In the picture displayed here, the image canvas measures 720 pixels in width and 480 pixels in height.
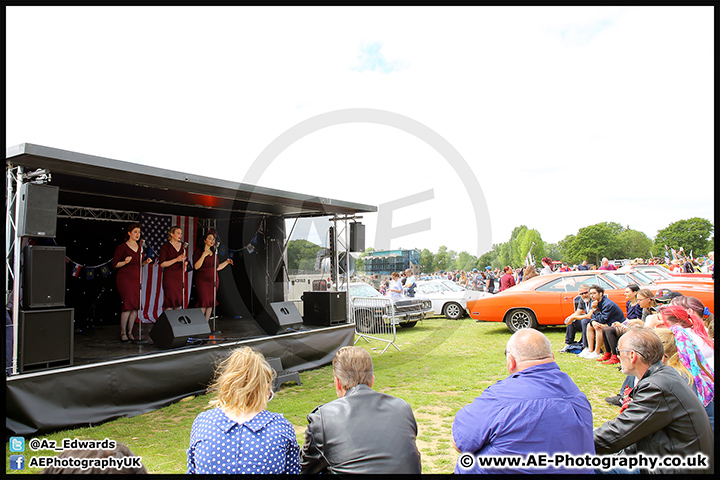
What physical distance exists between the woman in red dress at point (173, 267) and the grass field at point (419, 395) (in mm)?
2477

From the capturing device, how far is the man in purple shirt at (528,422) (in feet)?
6.27

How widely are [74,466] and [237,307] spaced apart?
32.2 ft

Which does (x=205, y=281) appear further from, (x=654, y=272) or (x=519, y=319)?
(x=654, y=272)

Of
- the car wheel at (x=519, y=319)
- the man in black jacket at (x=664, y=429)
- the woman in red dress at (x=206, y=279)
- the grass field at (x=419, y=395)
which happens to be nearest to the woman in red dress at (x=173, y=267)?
the woman in red dress at (x=206, y=279)

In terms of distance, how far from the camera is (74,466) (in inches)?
46.2

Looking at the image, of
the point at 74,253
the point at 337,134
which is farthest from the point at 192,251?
the point at 337,134

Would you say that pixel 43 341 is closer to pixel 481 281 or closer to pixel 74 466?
pixel 74 466

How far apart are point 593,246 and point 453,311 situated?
7999cm

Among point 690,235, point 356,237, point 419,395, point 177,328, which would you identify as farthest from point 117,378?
point 690,235

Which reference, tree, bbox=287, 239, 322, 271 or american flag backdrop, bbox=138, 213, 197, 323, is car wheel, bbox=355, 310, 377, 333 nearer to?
tree, bbox=287, 239, 322, 271

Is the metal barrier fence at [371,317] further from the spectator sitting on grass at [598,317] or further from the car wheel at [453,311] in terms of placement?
the car wheel at [453,311]

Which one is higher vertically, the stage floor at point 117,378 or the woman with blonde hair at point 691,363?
the woman with blonde hair at point 691,363

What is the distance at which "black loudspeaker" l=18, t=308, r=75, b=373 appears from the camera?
13.6 feet

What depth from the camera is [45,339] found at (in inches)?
169
